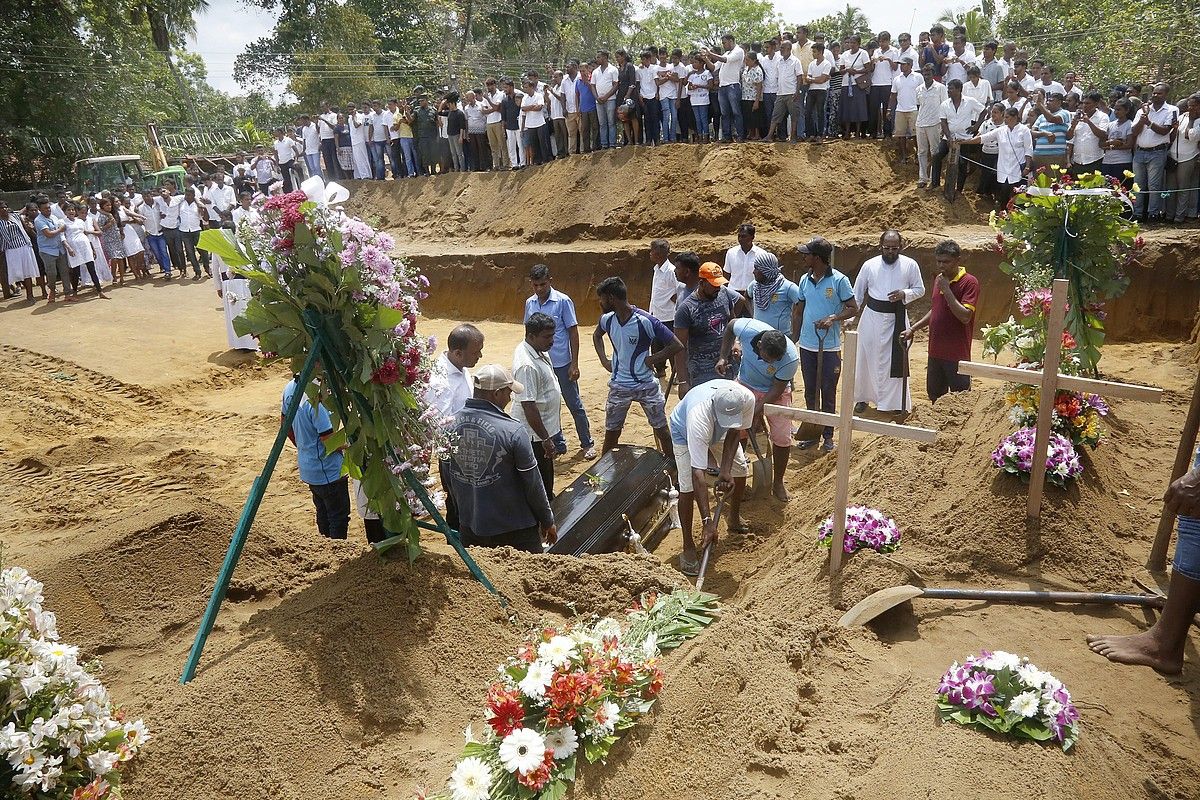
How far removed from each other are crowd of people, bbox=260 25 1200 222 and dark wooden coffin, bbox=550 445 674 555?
8082 mm

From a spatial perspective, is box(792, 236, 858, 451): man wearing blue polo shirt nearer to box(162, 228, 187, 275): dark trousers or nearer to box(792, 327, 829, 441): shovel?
box(792, 327, 829, 441): shovel

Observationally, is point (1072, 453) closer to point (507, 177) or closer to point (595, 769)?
point (595, 769)

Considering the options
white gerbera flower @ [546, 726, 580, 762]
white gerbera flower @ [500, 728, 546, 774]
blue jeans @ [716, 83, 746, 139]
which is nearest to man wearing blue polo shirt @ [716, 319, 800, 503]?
white gerbera flower @ [546, 726, 580, 762]

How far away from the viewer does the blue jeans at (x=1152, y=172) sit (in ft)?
37.8

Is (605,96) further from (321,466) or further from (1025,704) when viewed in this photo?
(1025,704)

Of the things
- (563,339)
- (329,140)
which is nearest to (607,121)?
(329,140)

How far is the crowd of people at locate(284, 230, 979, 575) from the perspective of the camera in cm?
521

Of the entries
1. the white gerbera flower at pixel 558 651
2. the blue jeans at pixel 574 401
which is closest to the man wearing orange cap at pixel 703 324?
the blue jeans at pixel 574 401

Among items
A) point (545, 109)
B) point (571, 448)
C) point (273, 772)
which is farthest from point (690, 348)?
point (545, 109)

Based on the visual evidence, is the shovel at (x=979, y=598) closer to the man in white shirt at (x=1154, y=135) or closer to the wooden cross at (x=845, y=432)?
the wooden cross at (x=845, y=432)

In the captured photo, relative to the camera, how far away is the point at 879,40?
13766 millimetres

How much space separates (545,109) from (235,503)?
11694 millimetres

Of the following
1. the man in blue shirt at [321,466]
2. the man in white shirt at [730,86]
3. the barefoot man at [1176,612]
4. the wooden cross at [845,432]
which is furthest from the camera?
the man in white shirt at [730,86]

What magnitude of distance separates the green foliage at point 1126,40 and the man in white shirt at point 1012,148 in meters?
7.11
